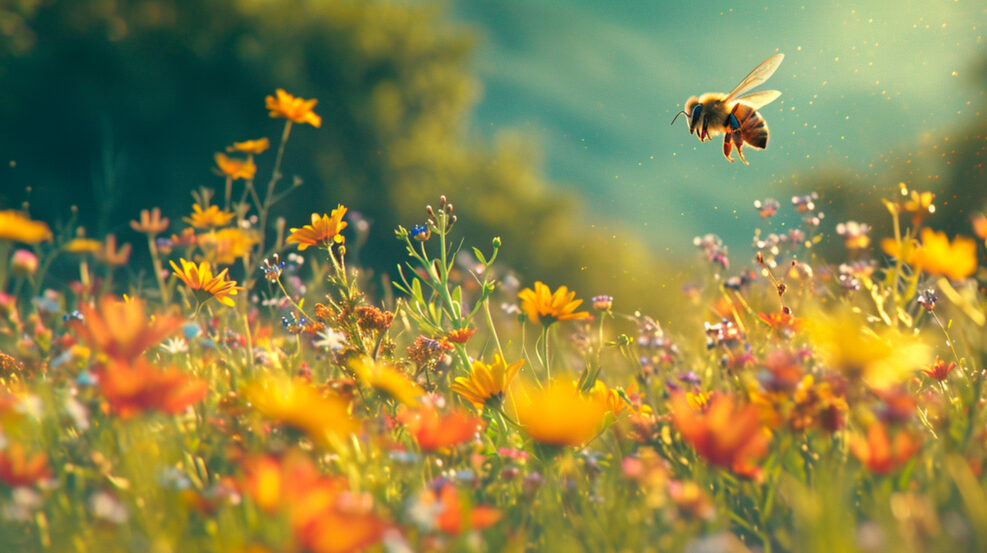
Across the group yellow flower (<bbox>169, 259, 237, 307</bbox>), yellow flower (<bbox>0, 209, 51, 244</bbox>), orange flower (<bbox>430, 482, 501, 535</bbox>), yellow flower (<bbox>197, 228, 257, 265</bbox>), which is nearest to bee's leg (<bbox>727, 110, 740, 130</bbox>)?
yellow flower (<bbox>197, 228, 257, 265</bbox>)

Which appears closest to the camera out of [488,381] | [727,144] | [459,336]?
[488,381]

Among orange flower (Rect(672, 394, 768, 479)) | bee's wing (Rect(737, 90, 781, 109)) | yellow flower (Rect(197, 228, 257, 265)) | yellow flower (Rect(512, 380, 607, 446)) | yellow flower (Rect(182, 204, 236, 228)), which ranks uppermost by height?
bee's wing (Rect(737, 90, 781, 109))

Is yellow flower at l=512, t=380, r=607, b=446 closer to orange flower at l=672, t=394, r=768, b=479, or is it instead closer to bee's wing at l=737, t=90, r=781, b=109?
orange flower at l=672, t=394, r=768, b=479

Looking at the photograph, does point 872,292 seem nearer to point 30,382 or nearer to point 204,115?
point 30,382

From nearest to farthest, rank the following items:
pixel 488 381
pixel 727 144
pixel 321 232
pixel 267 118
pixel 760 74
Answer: pixel 488 381 → pixel 321 232 → pixel 760 74 → pixel 727 144 → pixel 267 118

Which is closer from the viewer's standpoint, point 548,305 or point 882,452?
point 882,452

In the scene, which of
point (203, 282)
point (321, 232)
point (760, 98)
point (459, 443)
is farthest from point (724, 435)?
point (760, 98)

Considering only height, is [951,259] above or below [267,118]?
above

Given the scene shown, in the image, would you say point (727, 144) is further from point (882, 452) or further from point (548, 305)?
point (882, 452)
